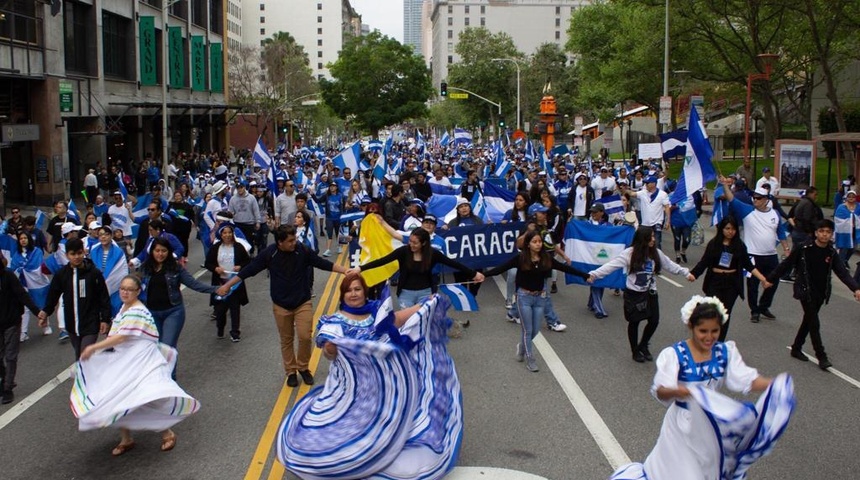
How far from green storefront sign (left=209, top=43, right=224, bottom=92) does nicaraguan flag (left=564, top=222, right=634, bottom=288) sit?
45034 millimetres

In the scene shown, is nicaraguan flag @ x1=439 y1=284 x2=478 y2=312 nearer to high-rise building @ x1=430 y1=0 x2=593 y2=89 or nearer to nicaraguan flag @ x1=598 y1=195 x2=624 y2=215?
nicaraguan flag @ x1=598 y1=195 x2=624 y2=215

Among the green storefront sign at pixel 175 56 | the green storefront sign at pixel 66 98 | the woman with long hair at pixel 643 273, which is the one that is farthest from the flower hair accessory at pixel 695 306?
the green storefront sign at pixel 175 56

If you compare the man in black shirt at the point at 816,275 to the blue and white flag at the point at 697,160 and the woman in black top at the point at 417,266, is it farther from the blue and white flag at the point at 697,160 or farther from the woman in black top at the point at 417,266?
the blue and white flag at the point at 697,160

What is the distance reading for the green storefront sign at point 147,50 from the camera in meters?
41.3

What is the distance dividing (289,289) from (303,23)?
13772 centimetres

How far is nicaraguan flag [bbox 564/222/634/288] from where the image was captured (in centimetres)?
1277

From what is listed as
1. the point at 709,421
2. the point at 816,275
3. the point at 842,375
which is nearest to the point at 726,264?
the point at 816,275

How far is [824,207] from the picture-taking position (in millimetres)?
27484

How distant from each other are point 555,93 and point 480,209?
6403 cm

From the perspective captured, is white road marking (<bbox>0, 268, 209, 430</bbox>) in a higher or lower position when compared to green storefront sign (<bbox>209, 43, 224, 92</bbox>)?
lower

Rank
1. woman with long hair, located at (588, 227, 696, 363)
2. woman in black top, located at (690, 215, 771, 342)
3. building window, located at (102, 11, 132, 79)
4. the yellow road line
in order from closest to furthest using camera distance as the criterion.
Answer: the yellow road line → woman with long hair, located at (588, 227, 696, 363) → woman in black top, located at (690, 215, 771, 342) → building window, located at (102, 11, 132, 79)

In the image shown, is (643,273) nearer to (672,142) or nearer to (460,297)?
(460,297)

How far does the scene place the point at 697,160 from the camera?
13.0 meters

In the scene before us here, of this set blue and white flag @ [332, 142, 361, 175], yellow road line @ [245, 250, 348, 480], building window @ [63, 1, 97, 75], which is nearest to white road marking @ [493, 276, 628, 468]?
yellow road line @ [245, 250, 348, 480]
